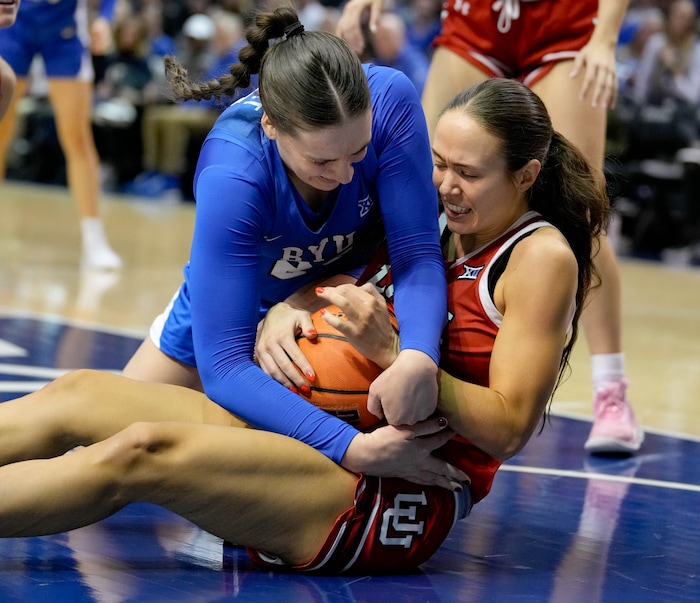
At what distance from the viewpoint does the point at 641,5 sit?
459 inches

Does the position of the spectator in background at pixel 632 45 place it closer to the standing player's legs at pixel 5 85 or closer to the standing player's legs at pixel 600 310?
the standing player's legs at pixel 600 310

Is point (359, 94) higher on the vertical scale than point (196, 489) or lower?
higher

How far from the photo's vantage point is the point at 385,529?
239 centimetres

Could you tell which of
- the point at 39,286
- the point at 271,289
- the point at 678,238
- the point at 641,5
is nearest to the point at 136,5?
the point at 641,5

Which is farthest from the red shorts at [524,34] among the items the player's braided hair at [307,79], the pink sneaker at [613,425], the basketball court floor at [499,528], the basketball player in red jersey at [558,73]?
the player's braided hair at [307,79]

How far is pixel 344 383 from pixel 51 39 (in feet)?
14.9

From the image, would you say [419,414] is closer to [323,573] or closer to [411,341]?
[411,341]

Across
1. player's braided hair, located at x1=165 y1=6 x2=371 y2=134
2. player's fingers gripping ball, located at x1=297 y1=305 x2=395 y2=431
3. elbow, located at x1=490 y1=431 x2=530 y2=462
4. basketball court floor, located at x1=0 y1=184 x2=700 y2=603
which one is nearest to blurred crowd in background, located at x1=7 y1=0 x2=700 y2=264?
basketball court floor, located at x1=0 y1=184 x2=700 y2=603

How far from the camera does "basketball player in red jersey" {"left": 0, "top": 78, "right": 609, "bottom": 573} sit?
220 cm

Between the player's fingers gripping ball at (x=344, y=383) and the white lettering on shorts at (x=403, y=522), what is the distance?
0.59ft

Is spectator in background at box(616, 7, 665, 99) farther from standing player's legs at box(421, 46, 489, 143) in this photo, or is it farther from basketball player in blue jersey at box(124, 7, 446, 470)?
basketball player in blue jersey at box(124, 7, 446, 470)

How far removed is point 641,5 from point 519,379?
10.1m

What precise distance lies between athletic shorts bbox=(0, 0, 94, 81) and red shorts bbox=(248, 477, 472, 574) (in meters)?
4.57

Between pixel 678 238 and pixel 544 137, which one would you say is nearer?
pixel 544 137
